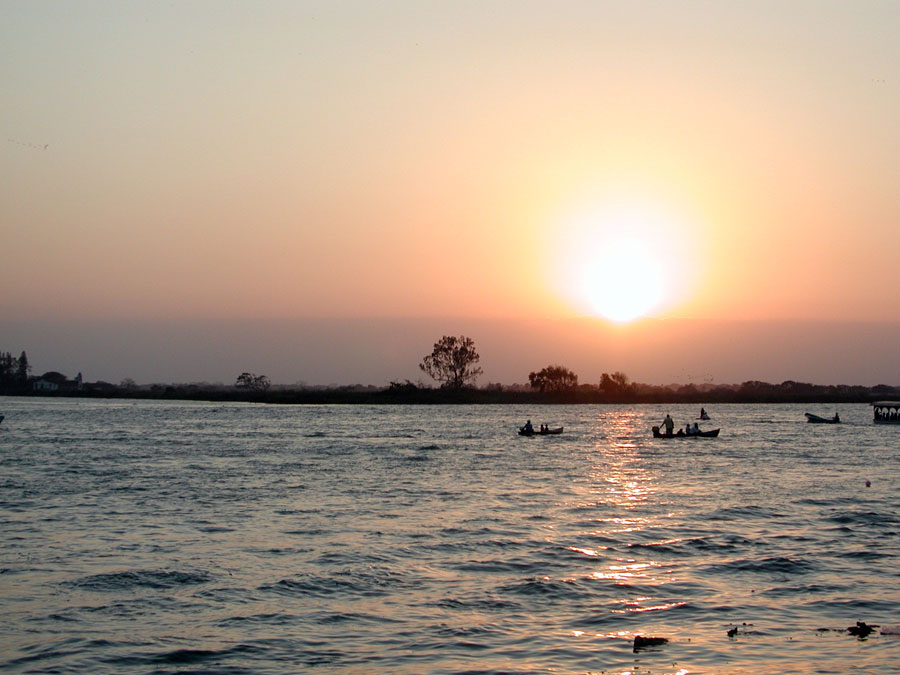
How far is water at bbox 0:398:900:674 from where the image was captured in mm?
16641

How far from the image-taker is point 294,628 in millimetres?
18234

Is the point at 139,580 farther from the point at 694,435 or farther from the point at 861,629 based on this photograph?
the point at 694,435

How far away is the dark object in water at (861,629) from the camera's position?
57.1 feet

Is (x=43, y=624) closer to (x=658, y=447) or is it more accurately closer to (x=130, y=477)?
(x=130, y=477)

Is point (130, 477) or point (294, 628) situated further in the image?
point (130, 477)

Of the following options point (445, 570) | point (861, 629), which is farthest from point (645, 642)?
point (445, 570)

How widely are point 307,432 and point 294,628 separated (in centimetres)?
7952

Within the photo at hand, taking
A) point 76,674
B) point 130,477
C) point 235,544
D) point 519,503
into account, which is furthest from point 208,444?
point 76,674

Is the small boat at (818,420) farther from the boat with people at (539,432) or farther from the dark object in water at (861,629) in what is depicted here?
the dark object in water at (861,629)

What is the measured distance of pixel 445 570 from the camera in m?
23.2

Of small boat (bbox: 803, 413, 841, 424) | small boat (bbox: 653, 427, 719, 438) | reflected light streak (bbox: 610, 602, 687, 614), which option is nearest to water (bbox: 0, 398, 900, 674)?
reflected light streak (bbox: 610, 602, 687, 614)

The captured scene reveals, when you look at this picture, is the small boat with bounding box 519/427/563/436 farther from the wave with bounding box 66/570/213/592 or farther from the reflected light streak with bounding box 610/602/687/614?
the reflected light streak with bounding box 610/602/687/614

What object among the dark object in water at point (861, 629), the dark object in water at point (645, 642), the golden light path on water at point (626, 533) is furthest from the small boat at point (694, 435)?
the dark object in water at point (645, 642)

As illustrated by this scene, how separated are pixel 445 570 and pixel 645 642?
7233mm
